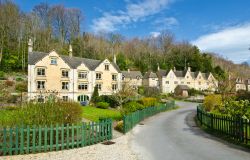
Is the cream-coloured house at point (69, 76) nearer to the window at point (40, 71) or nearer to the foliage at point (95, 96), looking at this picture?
the window at point (40, 71)

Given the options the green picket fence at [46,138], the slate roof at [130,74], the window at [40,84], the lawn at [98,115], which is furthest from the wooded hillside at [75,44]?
the green picket fence at [46,138]

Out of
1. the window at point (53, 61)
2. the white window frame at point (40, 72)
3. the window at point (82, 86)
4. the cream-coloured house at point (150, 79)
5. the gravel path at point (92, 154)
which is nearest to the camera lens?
the gravel path at point (92, 154)

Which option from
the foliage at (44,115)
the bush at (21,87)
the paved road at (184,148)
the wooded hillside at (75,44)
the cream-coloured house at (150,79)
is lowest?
the paved road at (184,148)

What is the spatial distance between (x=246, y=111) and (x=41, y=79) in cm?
3972

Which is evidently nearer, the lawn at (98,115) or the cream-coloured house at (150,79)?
the lawn at (98,115)

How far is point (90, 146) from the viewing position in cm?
1432

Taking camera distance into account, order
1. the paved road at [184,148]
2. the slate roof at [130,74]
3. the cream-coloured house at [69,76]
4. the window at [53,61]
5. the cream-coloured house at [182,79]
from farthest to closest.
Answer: the cream-coloured house at [182,79]
the slate roof at [130,74]
the window at [53,61]
the cream-coloured house at [69,76]
the paved road at [184,148]

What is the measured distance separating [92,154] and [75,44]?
73.2m

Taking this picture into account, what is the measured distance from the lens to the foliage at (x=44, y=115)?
14555 mm

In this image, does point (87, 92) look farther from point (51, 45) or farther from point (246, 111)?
point (246, 111)

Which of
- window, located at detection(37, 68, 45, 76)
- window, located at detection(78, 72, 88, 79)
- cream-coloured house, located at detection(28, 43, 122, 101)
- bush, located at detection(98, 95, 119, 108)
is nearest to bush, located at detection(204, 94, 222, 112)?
bush, located at detection(98, 95, 119, 108)

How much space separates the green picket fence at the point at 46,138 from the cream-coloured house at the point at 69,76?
30.0 metres

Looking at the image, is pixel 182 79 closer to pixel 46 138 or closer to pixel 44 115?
pixel 44 115

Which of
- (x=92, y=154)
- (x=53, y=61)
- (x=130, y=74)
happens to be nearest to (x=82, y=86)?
(x=53, y=61)
